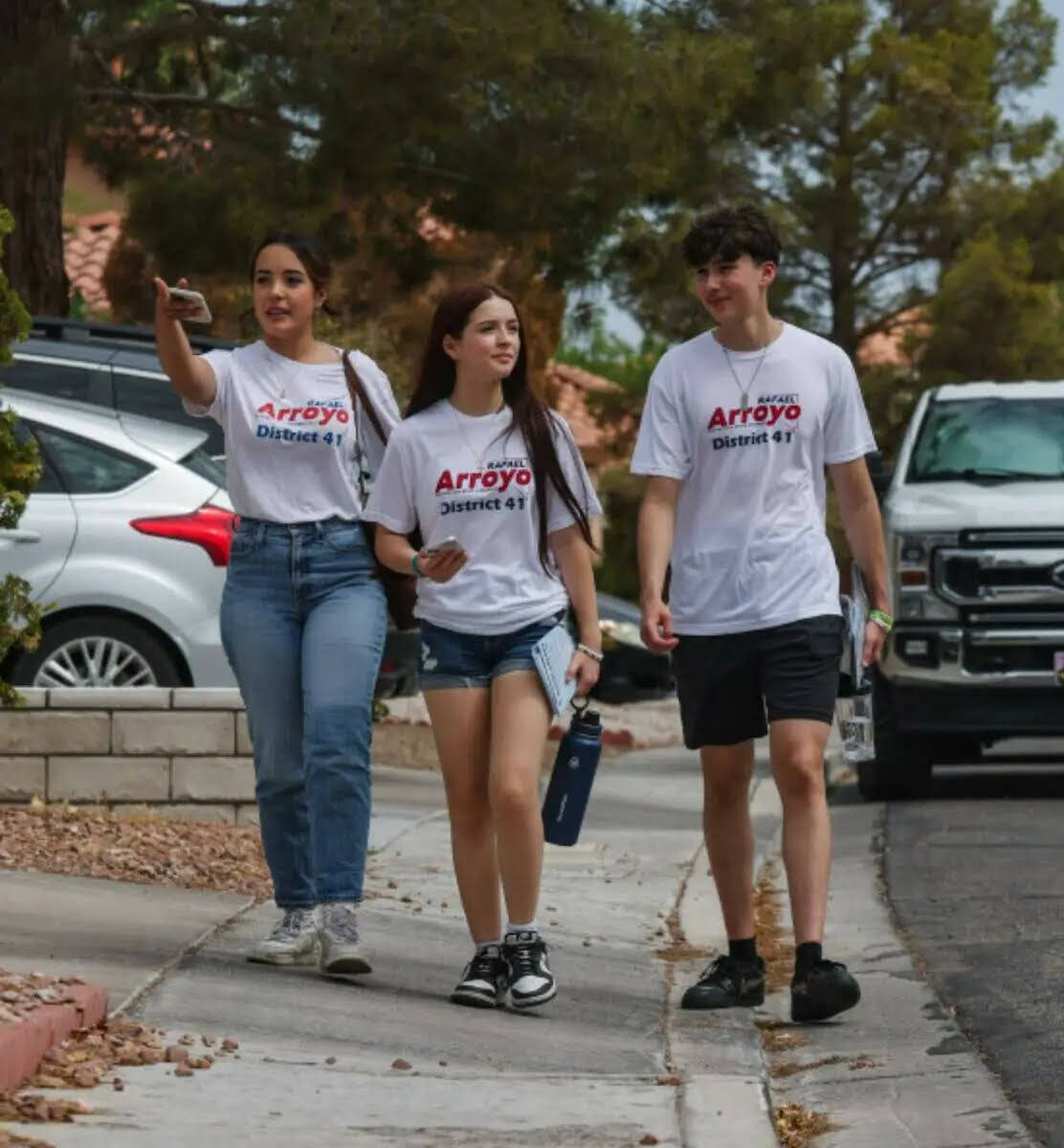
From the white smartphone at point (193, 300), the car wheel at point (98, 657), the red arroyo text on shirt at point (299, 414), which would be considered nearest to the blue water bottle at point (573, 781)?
the red arroyo text on shirt at point (299, 414)

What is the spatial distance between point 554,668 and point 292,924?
43.1 inches

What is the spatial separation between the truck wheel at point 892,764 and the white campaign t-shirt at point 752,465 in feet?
25.7

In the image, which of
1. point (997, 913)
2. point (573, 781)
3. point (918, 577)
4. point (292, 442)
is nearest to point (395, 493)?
point (292, 442)

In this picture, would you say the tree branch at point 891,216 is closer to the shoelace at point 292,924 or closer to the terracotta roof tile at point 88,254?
the terracotta roof tile at point 88,254

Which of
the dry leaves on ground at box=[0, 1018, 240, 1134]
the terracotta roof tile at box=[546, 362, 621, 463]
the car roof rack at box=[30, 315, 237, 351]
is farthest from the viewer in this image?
the terracotta roof tile at box=[546, 362, 621, 463]

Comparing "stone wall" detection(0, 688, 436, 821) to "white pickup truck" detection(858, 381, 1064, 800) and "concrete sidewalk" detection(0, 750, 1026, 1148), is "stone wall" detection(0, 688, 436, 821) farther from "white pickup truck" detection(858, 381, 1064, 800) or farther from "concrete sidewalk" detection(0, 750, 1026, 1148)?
"white pickup truck" detection(858, 381, 1064, 800)

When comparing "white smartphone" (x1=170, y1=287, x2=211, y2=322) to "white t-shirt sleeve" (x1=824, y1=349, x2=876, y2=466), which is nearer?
Result: "white smartphone" (x1=170, y1=287, x2=211, y2=322)

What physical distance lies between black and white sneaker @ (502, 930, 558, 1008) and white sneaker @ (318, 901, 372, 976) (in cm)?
42

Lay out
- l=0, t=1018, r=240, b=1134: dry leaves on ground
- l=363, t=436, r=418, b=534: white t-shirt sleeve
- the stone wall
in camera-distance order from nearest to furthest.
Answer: l=0, t=1018, r=240, b=1134: dry leaves on ground
l=363, t=436, r=418, b=534: white t-shirt sleeve
the stone wall

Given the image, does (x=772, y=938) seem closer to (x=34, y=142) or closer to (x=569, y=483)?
(x=569, y=483)

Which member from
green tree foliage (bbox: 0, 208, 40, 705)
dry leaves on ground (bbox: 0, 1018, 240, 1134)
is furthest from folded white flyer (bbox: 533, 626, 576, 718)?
green tree foliage (bbox: 0, 208, 40, 705)

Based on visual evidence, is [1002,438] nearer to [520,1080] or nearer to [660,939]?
[660,939]

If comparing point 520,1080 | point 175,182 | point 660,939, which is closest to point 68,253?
point 175,182

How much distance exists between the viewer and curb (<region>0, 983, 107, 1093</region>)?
20.4ft
